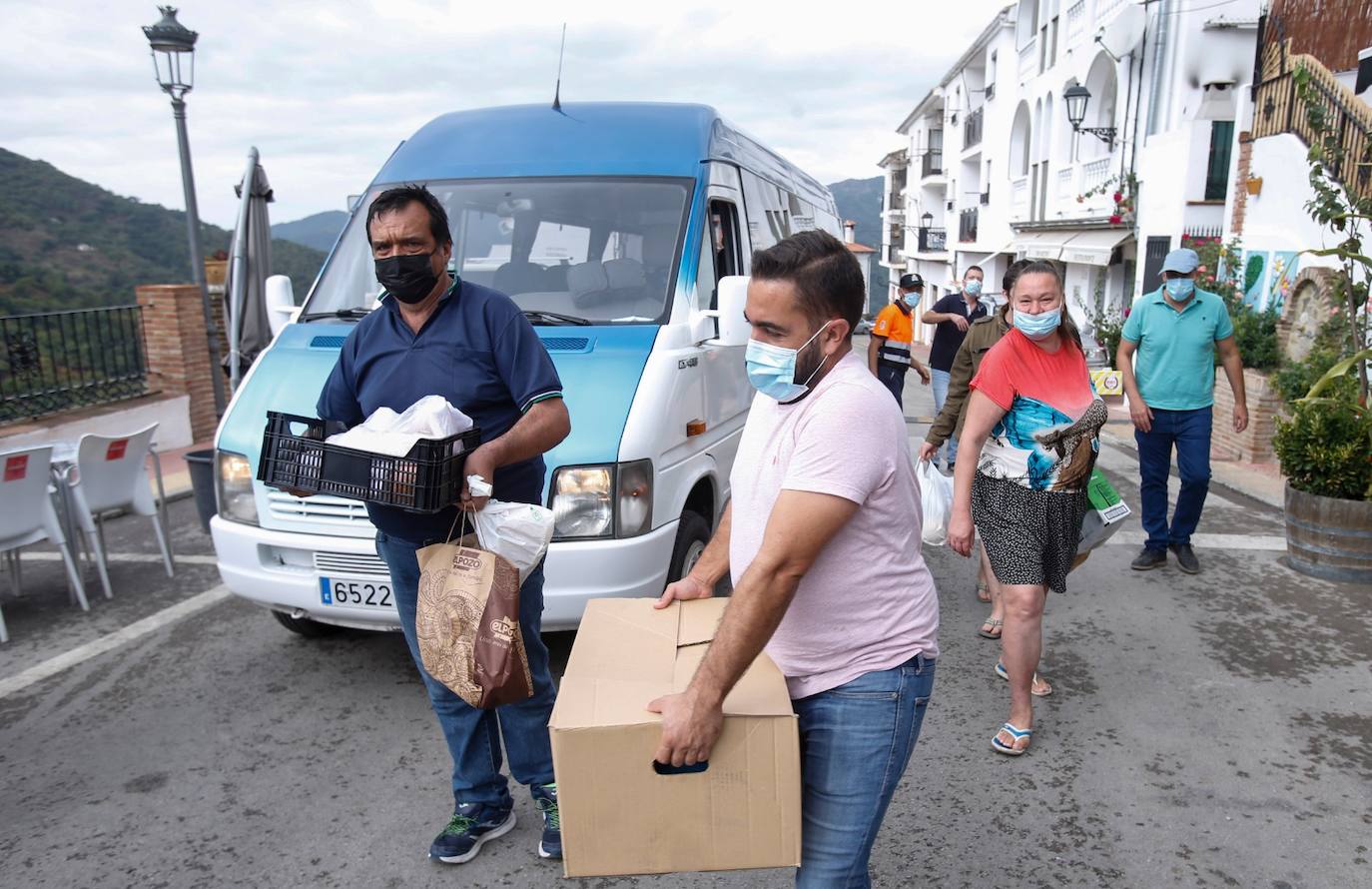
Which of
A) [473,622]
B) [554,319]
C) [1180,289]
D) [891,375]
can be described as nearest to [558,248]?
[554,319]

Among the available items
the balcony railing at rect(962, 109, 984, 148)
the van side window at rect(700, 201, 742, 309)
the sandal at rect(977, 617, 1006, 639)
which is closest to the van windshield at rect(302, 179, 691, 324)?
the van side window at rect(700, 201, 742, 309)

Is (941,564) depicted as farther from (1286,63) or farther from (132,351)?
(132,351)

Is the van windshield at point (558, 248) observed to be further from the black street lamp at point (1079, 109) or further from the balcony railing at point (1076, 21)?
the balcony railing at point (1076, 21)

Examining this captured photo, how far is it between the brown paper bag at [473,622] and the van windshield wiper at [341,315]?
2465 millimetres

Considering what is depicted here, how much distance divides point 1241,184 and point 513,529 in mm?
11735

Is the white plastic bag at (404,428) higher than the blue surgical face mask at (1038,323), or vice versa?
the blue surgical face mask at (1038,323)

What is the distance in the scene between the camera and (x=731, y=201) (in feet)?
18.6

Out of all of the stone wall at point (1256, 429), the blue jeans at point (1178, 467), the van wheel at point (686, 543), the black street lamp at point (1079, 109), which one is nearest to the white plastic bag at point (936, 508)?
the van wheel at point (686, 543)

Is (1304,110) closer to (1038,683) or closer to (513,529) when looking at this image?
(1038,683)

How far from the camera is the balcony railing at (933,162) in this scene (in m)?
51.3

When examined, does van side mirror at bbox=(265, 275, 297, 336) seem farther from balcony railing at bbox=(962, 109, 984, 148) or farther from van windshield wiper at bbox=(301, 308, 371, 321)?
balcony railing at bbox=(962, 109, 984, 148)

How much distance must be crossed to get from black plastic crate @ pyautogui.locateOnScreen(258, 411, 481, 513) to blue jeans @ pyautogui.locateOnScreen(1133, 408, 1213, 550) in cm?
451

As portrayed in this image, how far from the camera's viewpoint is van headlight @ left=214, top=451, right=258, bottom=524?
4.28 m

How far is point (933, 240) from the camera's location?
47750 millimetres
